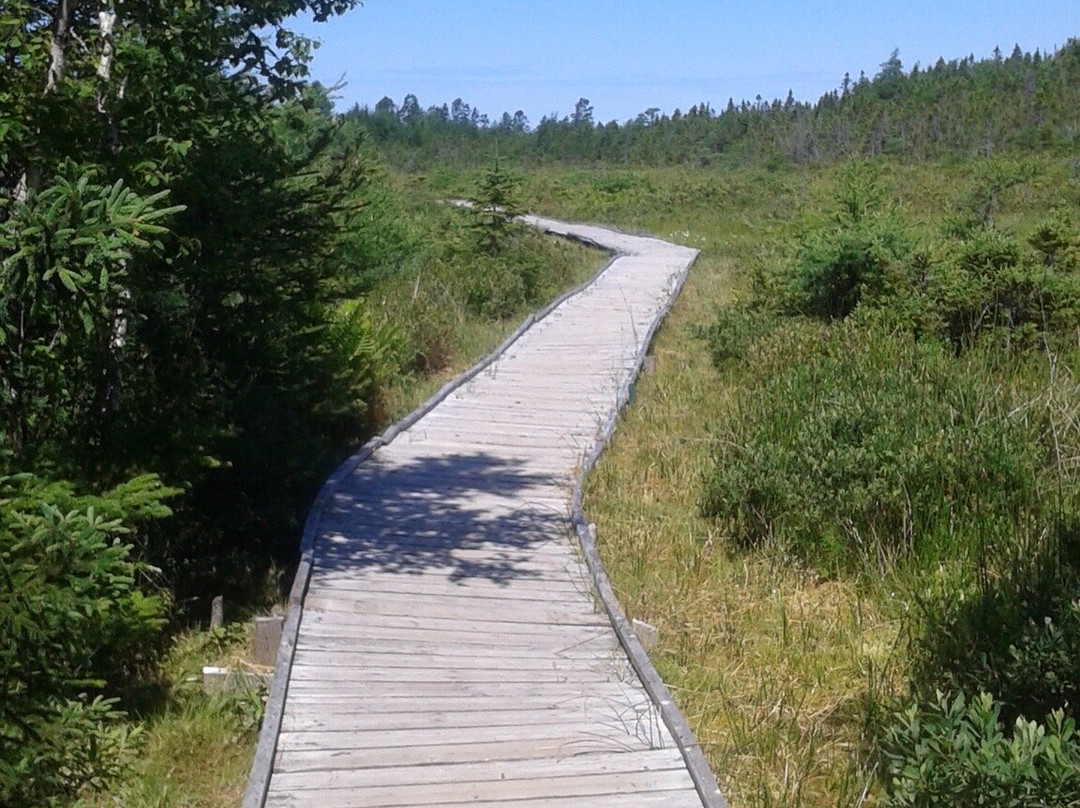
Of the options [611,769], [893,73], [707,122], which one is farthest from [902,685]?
[893,73]

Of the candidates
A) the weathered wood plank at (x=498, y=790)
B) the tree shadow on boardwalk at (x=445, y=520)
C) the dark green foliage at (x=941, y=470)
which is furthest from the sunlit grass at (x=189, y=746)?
the dark green foliage at (x=941, y=470)

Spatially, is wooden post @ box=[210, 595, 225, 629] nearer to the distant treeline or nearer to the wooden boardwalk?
the wooden boardwalk

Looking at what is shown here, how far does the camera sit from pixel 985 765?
3.20m

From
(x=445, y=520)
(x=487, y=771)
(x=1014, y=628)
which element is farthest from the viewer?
(x=445, y=520)

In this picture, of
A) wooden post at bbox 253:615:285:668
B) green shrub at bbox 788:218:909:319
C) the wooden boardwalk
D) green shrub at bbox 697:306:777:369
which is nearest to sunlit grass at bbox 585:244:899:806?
the wooden boardwalk

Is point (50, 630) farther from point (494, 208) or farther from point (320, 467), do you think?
point (494, 208)

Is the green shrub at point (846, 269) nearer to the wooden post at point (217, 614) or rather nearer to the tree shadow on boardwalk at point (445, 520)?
the tree shadow on boardwalk at point (445, 520)

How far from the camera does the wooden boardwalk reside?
4.48 m

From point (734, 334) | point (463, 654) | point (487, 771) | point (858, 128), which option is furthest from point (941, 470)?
point (858, 128)

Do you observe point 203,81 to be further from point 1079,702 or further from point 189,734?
point 1079,702

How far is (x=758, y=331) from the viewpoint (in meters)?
12.6

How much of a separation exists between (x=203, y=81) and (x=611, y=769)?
398 cm

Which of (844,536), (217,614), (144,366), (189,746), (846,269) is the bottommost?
(189,746)

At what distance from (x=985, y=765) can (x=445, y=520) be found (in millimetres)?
4783
